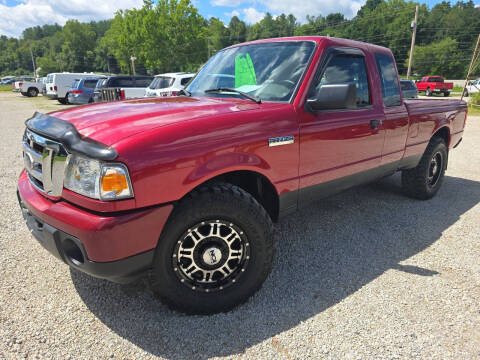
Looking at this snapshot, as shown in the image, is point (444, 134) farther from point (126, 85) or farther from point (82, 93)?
point (82, 93)

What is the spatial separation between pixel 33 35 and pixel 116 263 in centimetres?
19399

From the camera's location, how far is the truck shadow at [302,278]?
6.89 feet

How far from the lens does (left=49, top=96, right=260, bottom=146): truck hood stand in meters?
1.91

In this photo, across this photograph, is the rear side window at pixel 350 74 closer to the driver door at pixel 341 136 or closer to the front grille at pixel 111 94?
the driver door at pixel 341 136

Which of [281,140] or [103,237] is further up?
[281,140]

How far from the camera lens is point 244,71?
118 inches

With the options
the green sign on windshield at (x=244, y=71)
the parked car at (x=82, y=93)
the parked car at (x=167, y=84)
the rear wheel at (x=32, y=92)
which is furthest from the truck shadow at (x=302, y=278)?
the rear wheel at (x=32, y=92)

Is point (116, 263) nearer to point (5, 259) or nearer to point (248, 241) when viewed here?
point (248, 241)

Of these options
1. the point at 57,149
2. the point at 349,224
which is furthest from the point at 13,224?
the point at 349,224

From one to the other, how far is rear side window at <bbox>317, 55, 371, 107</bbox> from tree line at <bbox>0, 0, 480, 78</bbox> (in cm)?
3658

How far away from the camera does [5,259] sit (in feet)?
9.57

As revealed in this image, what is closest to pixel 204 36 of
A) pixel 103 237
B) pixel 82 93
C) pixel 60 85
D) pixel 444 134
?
pixel 60 85

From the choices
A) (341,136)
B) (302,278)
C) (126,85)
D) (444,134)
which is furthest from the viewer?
(126,85)

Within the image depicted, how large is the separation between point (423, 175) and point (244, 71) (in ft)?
9.15
